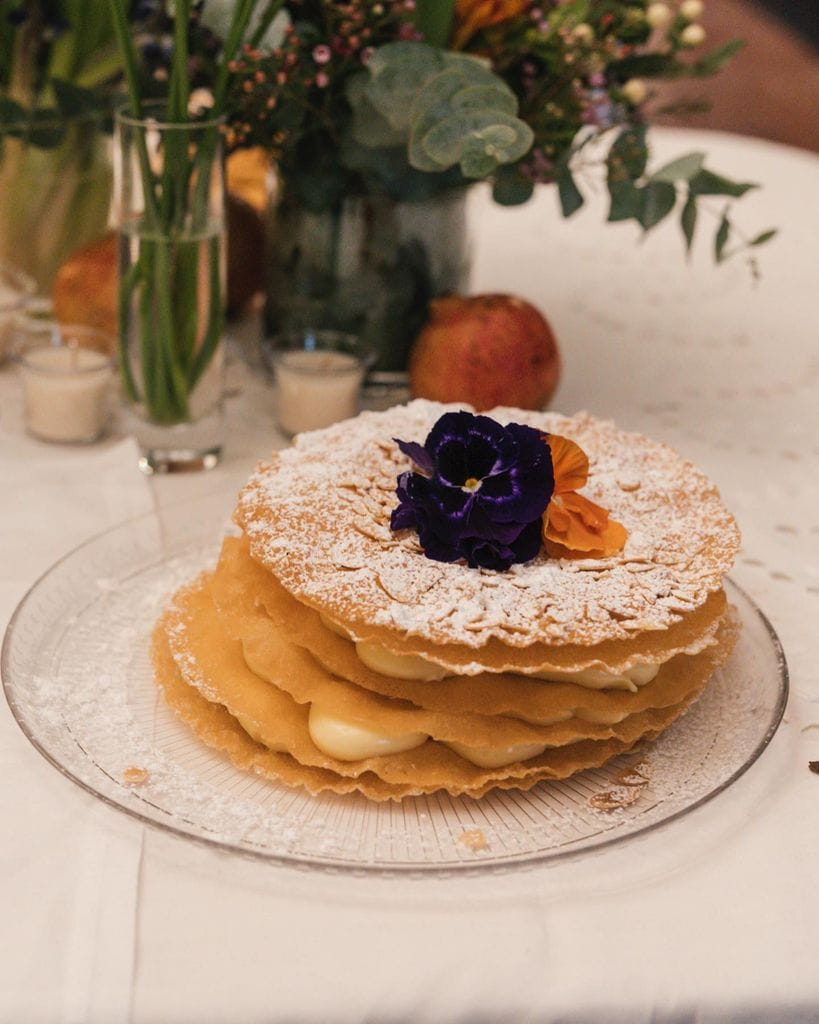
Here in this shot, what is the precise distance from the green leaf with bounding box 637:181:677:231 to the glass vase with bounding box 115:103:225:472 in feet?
1.42

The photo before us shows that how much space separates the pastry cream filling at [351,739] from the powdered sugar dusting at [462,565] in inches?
2.7

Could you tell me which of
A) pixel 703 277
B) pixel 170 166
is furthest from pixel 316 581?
pixel 703 277

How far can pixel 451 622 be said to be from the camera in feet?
2.68

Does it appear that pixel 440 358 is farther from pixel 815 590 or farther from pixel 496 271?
pixel 496 271

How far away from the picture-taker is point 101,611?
1.04 metres

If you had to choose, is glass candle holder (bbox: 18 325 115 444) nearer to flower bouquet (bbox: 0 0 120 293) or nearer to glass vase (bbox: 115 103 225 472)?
glass vase (bbox: 115 103 225 472)

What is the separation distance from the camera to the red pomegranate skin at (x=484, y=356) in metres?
1.39

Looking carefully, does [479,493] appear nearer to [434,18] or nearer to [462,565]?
[462,565]

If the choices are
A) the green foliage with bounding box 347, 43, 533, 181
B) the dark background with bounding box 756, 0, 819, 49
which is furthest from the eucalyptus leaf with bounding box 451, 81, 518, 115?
the dark background with bounding box 756, 0, 819, 49

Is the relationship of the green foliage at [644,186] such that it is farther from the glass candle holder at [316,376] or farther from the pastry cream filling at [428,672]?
the pastry cream filling at [428,672]

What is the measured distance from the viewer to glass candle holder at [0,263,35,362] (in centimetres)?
150

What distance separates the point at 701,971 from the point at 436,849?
17 centimetres

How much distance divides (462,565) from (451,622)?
9 cm

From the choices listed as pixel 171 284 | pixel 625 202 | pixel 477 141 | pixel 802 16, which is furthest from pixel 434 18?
pixel 802 16
